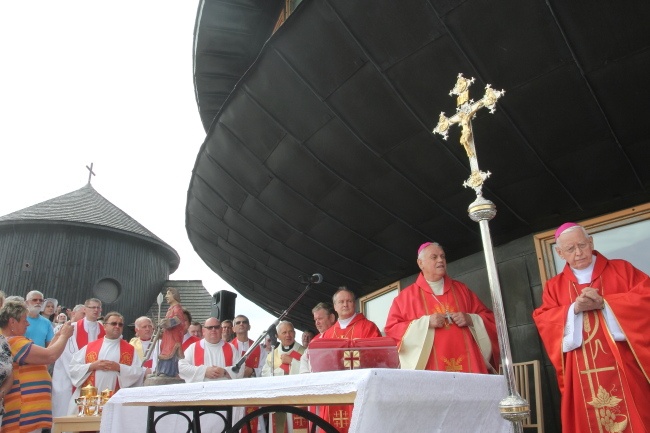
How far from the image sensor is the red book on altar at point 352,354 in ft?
8.12

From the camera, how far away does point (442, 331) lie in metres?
4.26

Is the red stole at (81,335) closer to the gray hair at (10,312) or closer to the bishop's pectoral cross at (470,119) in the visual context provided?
the gray hair at (10,312)

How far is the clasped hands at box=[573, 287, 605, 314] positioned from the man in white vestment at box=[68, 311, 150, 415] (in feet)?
17.0

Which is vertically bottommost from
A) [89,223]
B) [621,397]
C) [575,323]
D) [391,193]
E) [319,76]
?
[621,397]

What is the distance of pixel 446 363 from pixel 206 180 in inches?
202

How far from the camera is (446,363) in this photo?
4137 millimetres

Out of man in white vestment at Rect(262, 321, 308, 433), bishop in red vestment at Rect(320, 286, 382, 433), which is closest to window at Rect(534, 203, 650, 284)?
bishop in red vestment at Rect(320, 286, 382, 433)

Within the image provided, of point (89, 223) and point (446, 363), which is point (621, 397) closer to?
point (446, 363)

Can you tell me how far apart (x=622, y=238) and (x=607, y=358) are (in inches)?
82.1

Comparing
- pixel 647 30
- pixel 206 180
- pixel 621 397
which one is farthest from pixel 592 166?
pixel 206 180

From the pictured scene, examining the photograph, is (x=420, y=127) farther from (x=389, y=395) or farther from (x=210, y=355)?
(x=210, y=355)

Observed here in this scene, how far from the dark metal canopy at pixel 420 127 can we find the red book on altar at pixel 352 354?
112 inches

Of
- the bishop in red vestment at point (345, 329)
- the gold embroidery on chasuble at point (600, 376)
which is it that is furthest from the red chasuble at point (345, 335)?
the gold embroidery on chasuble at point (600, 376)

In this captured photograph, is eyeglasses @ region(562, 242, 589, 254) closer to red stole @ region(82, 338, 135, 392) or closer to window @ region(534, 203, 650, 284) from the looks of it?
window @ region(534, 203, 650, 284)
